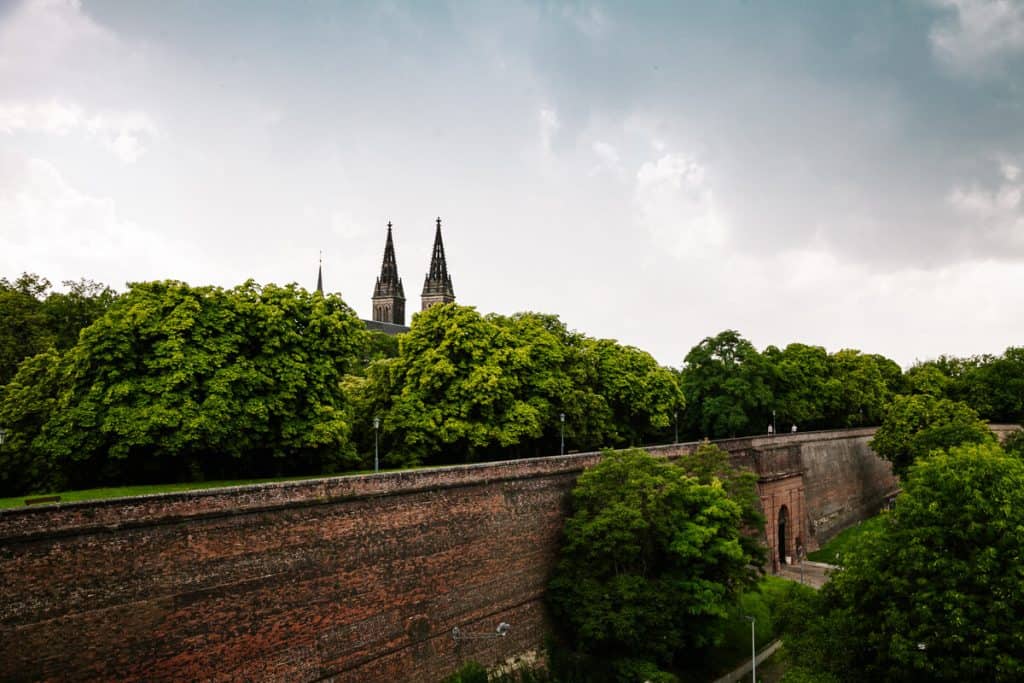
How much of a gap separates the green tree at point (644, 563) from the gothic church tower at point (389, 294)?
9626 cm

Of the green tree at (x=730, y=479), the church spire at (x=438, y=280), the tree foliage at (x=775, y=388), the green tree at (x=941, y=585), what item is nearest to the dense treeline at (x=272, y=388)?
the tree foliage at (x=775, y=388)

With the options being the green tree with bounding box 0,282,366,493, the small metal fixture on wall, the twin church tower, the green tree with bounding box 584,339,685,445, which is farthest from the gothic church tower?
the small metal fixture on wall

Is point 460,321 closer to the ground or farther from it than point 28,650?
farther from it

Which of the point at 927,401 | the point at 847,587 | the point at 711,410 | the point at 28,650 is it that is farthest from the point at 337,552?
the point at 927,401

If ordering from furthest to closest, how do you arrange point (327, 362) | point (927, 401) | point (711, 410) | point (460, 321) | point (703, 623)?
1. point (711, 410)
2. point (927, 401)
3. point (460, 321)
4. point (327, 362)
5. point (703, 623)

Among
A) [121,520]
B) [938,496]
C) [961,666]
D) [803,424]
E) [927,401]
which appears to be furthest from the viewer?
[803,424]

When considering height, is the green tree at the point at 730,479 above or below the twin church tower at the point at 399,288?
below

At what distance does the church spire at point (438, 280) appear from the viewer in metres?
121

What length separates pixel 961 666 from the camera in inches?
796

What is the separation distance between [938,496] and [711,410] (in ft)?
115

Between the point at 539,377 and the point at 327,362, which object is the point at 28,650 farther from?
the point at 539,377

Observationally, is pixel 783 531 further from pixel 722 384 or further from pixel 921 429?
pixel 722 384

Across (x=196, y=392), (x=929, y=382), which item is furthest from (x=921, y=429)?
(x=196, y=392)

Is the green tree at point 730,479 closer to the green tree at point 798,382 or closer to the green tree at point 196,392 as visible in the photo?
the green tree at point 196,392
